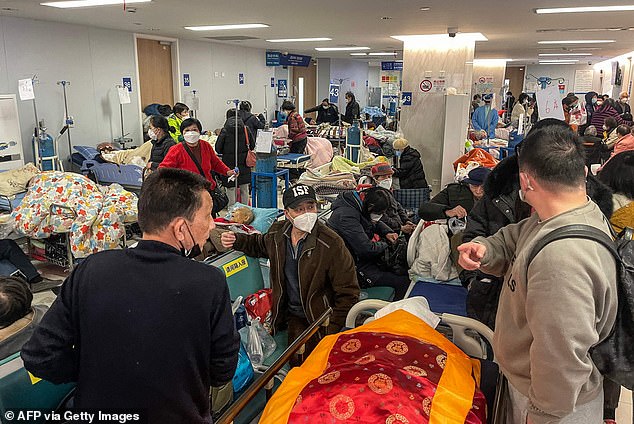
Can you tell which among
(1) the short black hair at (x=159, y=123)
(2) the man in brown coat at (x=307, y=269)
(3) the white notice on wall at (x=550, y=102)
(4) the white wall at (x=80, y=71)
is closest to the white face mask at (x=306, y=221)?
(2) the man in brown coat at (x=307, y=269)

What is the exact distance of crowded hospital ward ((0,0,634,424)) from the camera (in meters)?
1.48

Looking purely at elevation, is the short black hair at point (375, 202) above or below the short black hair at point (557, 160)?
below

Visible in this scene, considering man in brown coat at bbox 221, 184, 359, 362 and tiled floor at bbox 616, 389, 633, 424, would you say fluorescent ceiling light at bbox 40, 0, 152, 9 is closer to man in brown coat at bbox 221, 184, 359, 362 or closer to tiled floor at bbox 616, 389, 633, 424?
man in brown coat at bbox 221, 184, 359, 362

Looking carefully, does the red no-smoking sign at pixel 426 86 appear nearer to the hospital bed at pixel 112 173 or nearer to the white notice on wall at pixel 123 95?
the hospital bed at pixel 112 173

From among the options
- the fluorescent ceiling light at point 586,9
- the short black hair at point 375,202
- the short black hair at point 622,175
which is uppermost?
the fluorescent ceiling light at point 586,9

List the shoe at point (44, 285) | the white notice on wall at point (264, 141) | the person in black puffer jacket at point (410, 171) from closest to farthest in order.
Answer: the shoe at point (44, 285) → the person in black puffer jacket at point (410, 171) → the white notice on wall at point (264, 141)

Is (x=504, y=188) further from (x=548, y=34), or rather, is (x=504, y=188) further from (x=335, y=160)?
(x=548, y=34)

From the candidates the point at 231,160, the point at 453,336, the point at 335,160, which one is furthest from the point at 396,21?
the point at 453,336

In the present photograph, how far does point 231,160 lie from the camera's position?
6.90m

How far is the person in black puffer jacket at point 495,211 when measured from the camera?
2252 mm

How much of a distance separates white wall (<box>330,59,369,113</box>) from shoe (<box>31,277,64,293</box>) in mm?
14579

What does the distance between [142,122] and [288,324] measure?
7.93m

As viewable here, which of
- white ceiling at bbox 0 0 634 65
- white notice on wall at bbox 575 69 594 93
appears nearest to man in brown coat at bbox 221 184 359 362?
white ceiling at bbox 0 0 634 65

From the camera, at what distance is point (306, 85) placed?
17.2m
